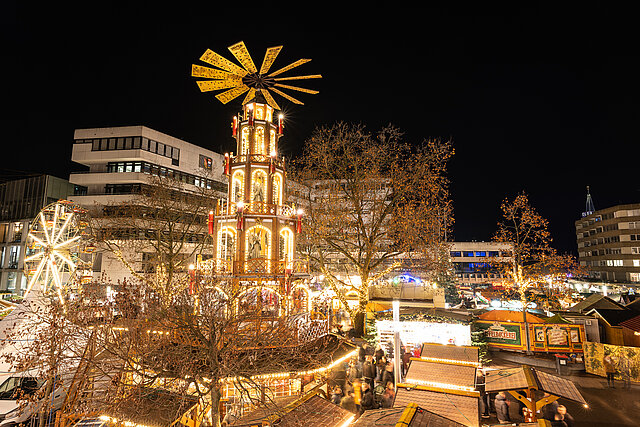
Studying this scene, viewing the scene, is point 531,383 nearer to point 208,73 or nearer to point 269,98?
point 269,98

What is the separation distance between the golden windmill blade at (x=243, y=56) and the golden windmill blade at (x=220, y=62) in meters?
0.35

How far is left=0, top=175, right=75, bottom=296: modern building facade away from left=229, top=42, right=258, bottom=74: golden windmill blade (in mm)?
47562

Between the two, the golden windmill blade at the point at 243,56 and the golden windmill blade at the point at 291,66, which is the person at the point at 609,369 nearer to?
the golden windmill blade at the point at 291,66

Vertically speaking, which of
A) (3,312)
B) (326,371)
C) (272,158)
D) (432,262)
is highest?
(272,158)

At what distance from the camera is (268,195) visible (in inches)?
824

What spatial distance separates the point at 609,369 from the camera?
16391 millimetres

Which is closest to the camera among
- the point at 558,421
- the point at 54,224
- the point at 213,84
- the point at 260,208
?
the point at 558,421

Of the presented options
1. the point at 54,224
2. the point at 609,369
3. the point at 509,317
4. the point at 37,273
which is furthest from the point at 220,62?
the point at 609,369

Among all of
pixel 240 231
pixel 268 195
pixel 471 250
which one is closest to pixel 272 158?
pixel 268 195

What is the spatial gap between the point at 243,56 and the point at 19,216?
5446 centimetres

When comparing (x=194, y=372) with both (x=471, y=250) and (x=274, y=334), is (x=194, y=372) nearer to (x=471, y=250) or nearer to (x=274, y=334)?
(x=274, y=334)

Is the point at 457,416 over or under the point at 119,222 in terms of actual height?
under

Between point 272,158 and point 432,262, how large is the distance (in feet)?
42.7

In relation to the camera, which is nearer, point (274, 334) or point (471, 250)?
point (274, 334)
